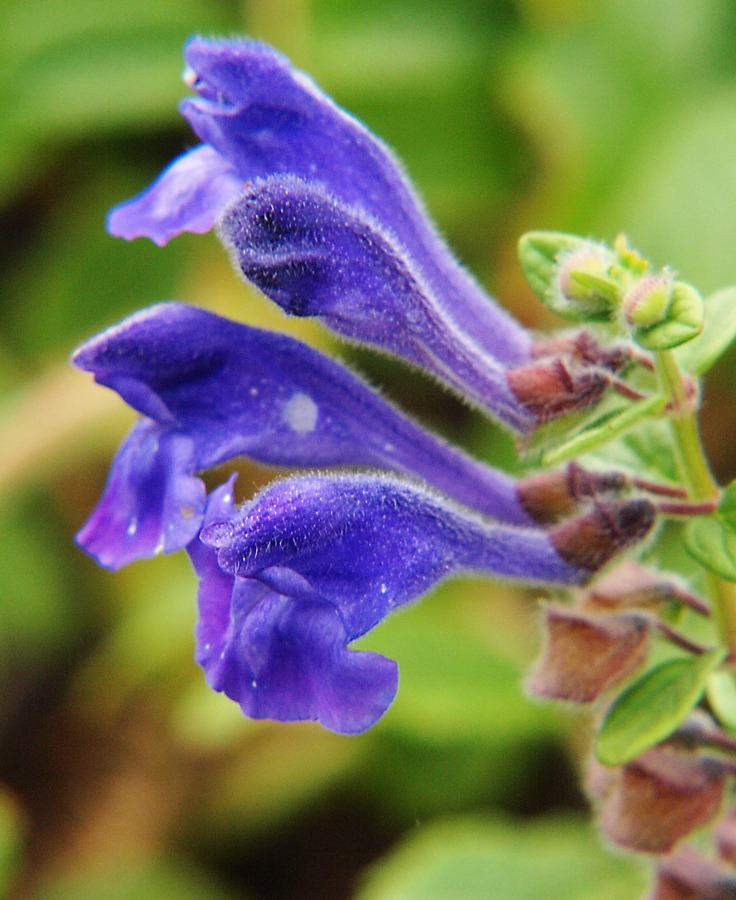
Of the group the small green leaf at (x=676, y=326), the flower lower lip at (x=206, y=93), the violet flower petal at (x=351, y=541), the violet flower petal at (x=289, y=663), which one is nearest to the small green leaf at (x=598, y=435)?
the small green leaf at (x=676, y=326)

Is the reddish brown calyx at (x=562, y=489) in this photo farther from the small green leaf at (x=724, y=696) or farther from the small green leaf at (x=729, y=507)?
the small green leaf at (x=724, y=696)

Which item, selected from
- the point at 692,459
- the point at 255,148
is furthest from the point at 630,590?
the point at 255,148

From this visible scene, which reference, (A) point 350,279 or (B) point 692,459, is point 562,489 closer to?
(B) point 692,459

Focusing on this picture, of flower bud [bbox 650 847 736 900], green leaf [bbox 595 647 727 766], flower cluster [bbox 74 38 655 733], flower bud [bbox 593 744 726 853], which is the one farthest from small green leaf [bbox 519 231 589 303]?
flower bud [bbox 650 847 736 900]

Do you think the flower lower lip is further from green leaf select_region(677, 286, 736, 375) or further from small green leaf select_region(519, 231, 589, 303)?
green leaf select_region(677, 286, 736, 375)

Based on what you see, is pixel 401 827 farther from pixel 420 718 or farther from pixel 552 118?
pixel 552 118

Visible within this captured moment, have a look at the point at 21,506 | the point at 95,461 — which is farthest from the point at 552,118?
the point at 21,506
